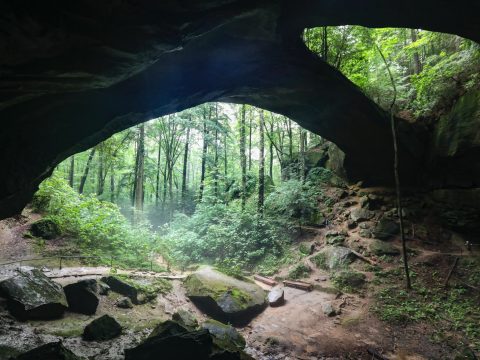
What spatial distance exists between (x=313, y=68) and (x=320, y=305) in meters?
7.85

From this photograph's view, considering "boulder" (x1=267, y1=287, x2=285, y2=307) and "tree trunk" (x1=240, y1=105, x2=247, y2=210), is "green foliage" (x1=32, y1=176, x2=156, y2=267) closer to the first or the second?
"boulder" (x1=267, y1=287, x2=285, y2=307)

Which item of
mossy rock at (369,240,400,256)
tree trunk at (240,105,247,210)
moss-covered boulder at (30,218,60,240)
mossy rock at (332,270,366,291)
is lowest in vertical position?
mossy rock at (332,270,366,291)

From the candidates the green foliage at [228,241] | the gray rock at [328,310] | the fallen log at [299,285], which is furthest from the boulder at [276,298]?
the green foliage at [228,241]

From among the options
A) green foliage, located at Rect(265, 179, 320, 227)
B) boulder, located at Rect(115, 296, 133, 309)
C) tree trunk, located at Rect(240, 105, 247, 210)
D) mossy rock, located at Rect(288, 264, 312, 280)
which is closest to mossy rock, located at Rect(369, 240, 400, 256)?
mossy rock, located at Rect(288, 264, 312, 280)

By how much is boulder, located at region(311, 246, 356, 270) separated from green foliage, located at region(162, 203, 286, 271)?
7.36 feet

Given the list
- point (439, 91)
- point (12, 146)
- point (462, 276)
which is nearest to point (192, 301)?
point (12, 146)

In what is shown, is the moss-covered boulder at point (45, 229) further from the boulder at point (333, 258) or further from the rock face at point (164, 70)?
the boulder at point (333, 258)

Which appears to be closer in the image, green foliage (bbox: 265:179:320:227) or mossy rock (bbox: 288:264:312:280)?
mossy rock (bbox: 288:264:312:280)

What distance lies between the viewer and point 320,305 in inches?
380

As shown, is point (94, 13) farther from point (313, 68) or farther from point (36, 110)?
point (313, 68)

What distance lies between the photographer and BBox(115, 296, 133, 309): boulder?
861 cm

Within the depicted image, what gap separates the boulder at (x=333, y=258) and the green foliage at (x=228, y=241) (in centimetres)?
224

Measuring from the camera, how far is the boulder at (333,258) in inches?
456

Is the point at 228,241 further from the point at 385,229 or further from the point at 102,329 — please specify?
the point at 102,329
